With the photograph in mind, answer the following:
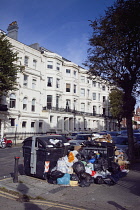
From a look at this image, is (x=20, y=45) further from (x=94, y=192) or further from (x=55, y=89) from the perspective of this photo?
(x=94, y=192)

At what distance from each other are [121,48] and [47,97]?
76.8 feet

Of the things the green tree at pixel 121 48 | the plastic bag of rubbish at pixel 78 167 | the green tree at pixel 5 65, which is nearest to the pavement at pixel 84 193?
the plastic bag of rubbish at pixel 78 167

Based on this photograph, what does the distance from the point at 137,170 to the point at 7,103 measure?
792 inches

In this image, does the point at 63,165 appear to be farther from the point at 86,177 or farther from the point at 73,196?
the point at 73,196

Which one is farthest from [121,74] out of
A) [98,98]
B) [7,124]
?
[98,98]

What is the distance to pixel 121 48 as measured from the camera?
37.1 feet

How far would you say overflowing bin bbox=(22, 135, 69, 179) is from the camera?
741 centimetres

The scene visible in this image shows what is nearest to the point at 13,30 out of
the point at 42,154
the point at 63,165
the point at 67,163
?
the point at 42,154

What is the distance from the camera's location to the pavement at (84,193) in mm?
5457

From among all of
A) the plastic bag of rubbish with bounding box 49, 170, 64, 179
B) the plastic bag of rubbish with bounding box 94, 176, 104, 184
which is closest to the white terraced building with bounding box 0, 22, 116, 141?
the plastic bag of rubbish with bounding box 94, 176, 104, 184

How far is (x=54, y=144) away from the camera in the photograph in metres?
7.82

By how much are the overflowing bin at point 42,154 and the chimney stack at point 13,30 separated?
26.2 metres

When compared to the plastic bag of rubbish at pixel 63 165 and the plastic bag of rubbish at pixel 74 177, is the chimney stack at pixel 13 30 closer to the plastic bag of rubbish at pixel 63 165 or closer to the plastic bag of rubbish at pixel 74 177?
the plastic bag of rubbish at pixel 63 165

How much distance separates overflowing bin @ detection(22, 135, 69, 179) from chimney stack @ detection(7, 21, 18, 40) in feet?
86.0
